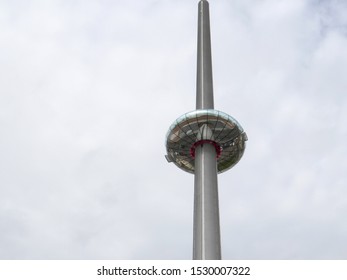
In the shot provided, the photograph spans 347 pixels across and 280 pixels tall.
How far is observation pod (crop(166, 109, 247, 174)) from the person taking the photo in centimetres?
3856

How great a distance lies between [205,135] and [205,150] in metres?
1.16

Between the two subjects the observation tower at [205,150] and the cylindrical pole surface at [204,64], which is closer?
the observation tower at [205,150]

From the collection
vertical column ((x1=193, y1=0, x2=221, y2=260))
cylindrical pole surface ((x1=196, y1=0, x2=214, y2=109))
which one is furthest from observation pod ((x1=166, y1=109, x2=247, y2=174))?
cylindrical pole surface ((x1=196, y1=0, x2=214, y2=109))

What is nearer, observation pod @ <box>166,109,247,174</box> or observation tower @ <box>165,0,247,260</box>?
observation tower @ <box>165,0,247,260</box>

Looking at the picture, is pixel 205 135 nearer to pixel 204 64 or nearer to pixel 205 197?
pixel 205 197

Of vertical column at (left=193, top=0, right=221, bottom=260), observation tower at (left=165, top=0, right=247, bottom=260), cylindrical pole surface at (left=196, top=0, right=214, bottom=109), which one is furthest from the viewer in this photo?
cylindrical pole surface at (left=196, top=0, right=214, bottom=109)

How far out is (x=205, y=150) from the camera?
38.9m

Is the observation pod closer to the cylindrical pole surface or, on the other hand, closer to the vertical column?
the vertical column

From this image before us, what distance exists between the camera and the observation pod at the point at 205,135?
3856 centimetres

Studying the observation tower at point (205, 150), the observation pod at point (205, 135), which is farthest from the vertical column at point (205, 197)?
the observation pod at point (205, 135)

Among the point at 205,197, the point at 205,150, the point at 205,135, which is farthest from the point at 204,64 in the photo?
the point at 205,197

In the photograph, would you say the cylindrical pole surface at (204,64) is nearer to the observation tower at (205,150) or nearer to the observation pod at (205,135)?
the observation tower at (205,150)
